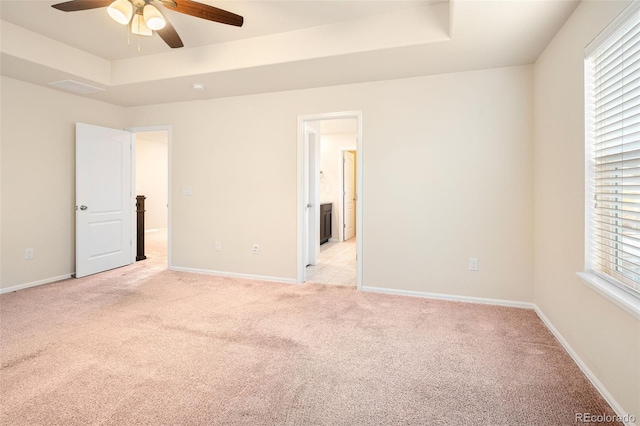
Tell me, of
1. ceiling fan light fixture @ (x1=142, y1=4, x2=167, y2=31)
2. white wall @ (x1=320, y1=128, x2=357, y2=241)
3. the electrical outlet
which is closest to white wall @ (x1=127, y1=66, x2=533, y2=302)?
the electrical outlet

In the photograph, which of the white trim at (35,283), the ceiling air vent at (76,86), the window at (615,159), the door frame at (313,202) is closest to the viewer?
the window at (615,159)

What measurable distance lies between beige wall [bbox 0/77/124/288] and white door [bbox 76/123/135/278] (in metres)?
Result: 0.17

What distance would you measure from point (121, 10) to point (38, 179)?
2981mm

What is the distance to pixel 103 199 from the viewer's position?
457 cm

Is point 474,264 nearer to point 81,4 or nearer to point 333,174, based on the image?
point 81,4

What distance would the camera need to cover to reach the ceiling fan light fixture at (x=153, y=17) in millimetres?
2111

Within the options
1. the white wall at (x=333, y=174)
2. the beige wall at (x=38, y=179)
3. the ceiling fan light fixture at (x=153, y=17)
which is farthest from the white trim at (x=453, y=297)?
the beige wall at (x=38, y=179)

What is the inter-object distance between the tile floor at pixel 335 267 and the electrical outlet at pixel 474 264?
135 cm

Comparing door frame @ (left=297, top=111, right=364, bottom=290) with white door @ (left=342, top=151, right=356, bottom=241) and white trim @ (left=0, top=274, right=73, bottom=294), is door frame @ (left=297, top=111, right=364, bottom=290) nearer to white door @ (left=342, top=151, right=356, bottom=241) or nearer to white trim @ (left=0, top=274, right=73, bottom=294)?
white trim @ (left=0, top=274, right=73, bottom=294)

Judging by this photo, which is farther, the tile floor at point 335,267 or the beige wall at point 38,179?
the tile floor at point 335,267

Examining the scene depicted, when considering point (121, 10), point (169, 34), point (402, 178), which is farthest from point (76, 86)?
point (402, 178)

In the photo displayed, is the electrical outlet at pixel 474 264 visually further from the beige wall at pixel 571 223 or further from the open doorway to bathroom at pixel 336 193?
the open doorway to bathroom at pixel 336 193

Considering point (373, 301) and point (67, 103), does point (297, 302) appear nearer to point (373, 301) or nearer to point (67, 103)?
point (373, 301)

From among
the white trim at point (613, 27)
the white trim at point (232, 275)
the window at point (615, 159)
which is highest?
the white trim at point (613, 27)
